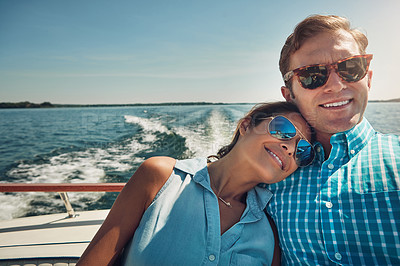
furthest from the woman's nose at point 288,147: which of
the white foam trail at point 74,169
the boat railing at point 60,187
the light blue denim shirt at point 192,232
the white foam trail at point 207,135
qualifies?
the white foam trail at point 207,135

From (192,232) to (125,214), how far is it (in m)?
0.30

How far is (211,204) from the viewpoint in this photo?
3.85 feet

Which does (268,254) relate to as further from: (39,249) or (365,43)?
(39,249)

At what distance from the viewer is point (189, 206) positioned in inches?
45.3

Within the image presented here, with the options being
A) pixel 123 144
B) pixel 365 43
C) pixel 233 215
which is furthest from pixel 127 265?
pixel 123 144

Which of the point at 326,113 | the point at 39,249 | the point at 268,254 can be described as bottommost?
the point at 39,249

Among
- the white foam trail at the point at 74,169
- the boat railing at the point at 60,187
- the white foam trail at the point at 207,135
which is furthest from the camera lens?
the white foam trail at the point at 207,135

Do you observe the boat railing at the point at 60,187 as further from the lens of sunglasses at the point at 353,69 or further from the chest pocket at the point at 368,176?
the lens of sunglasses at the point at 353,69

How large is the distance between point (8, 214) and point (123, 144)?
5.20 m

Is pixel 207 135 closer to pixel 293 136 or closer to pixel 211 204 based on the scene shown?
pixel 293 136

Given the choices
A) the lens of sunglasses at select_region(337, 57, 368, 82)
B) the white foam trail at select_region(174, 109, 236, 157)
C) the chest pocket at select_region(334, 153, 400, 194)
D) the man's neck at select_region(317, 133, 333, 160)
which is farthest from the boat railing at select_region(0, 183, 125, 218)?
the white foam trail at select_region(174, 109, 236, 157)

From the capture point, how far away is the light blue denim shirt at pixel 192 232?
103 centimetres

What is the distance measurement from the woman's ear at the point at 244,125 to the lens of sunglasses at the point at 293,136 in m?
0.20

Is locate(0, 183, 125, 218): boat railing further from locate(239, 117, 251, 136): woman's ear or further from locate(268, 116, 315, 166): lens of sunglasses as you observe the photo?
locate(268, 116, 315, 166): lens of sunglasses
